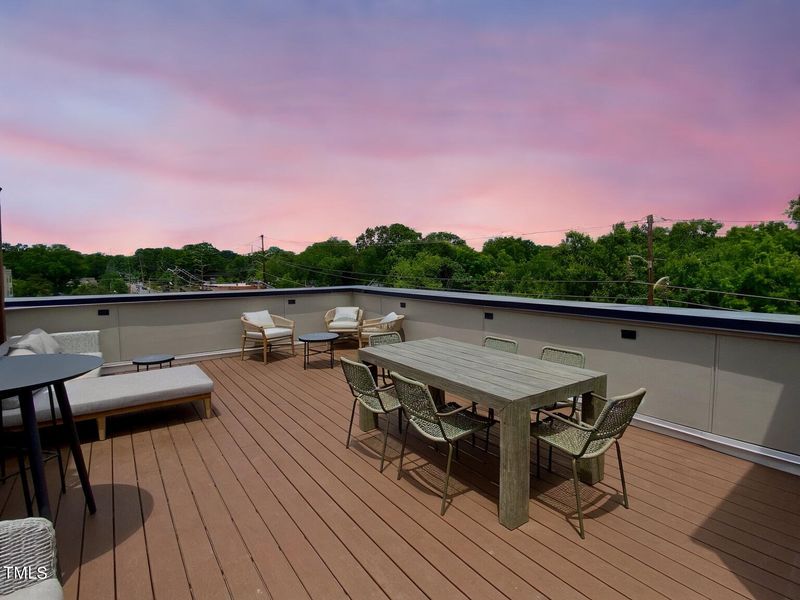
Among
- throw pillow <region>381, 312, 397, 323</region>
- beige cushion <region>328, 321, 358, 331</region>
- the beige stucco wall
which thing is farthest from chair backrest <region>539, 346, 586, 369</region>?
beige cushion <region>328, 321, 358, 331</region>

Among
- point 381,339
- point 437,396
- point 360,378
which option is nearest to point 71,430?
point 360,378

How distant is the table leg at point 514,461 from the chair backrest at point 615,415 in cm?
34

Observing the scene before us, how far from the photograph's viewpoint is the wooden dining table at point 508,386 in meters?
2.23

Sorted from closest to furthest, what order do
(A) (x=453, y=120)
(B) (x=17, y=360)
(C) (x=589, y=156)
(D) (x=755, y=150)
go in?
(B) (x=17, y=360) < (D) (x=755, y=150) < (A) (x=453, y=120) < (C) (x=589, y=156)

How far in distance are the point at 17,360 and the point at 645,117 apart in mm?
22774

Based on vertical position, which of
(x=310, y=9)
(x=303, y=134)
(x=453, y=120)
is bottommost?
(x=303, y=134)

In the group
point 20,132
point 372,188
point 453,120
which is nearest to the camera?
point 20,132

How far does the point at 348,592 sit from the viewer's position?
5.91 ft

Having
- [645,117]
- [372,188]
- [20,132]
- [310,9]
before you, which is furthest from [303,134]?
[645,117]

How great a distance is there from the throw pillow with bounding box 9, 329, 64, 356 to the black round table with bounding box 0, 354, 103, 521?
6.88ft

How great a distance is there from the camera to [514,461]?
2227 millimetres

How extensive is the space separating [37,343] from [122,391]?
141 cm

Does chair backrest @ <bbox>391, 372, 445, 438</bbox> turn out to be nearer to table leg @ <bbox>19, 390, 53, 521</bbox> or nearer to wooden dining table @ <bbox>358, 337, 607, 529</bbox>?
wooden dining table @ <bbox>358, 337, 607, 529</bbox>

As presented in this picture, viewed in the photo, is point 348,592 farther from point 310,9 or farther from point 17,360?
A: point 310,9
